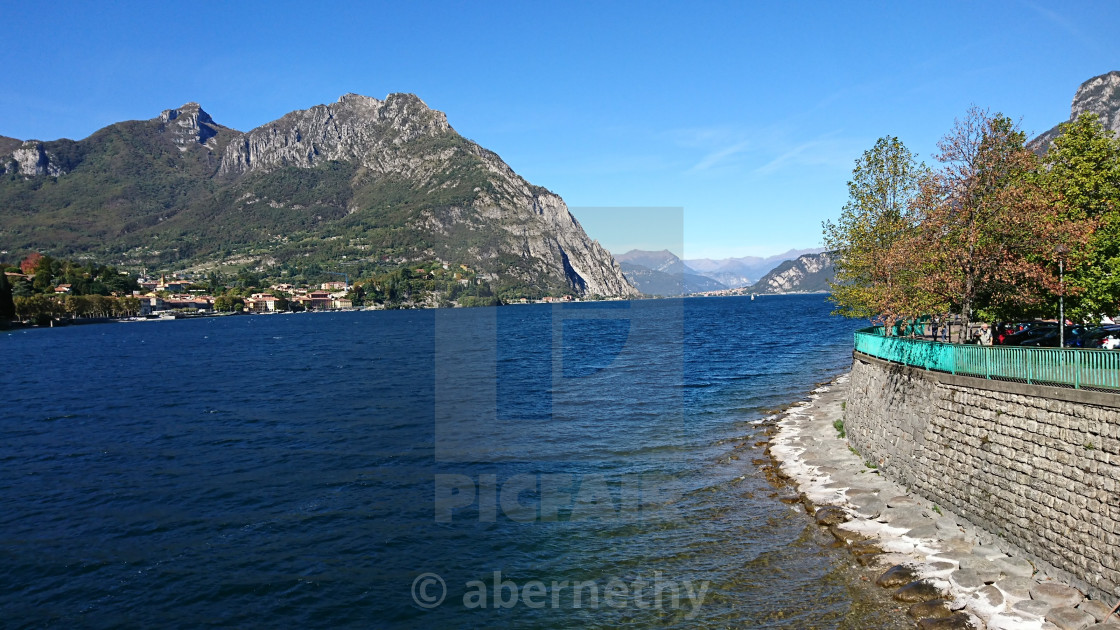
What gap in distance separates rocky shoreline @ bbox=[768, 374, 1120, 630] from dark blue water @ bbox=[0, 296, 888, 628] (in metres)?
1.15

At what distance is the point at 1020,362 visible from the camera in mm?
16156

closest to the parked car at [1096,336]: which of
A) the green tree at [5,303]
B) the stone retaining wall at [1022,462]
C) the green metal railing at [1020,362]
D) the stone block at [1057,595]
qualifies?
the green metal railing at [1020,362]

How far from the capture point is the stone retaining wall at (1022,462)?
1308cm

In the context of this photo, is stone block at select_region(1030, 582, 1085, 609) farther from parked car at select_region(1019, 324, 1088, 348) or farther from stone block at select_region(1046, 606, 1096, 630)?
parked car at select_region(1019, 324, 1088, 348)

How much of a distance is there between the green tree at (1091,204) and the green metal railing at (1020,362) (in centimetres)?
587

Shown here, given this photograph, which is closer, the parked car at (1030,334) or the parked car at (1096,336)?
the parked car at (1096,336)

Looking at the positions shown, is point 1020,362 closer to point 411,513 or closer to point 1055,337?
point 1055,337

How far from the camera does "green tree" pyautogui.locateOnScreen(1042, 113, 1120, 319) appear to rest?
21016mm

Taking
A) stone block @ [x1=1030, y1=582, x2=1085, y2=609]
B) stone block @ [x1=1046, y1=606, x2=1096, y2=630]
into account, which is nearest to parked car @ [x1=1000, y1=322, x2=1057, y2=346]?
stone block @ [x1=1030, y1=582, x2=1085, y2=609]

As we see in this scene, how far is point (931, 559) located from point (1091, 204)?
50.5 ft

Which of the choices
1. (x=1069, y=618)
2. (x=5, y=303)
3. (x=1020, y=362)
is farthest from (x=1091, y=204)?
(x=5, y=303)

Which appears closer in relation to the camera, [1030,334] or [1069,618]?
[1069,618]

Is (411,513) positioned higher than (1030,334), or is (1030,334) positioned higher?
(1030,334)

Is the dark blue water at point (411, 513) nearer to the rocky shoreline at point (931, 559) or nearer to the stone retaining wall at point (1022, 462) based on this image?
the rocky shoreline at point (931, 559)
